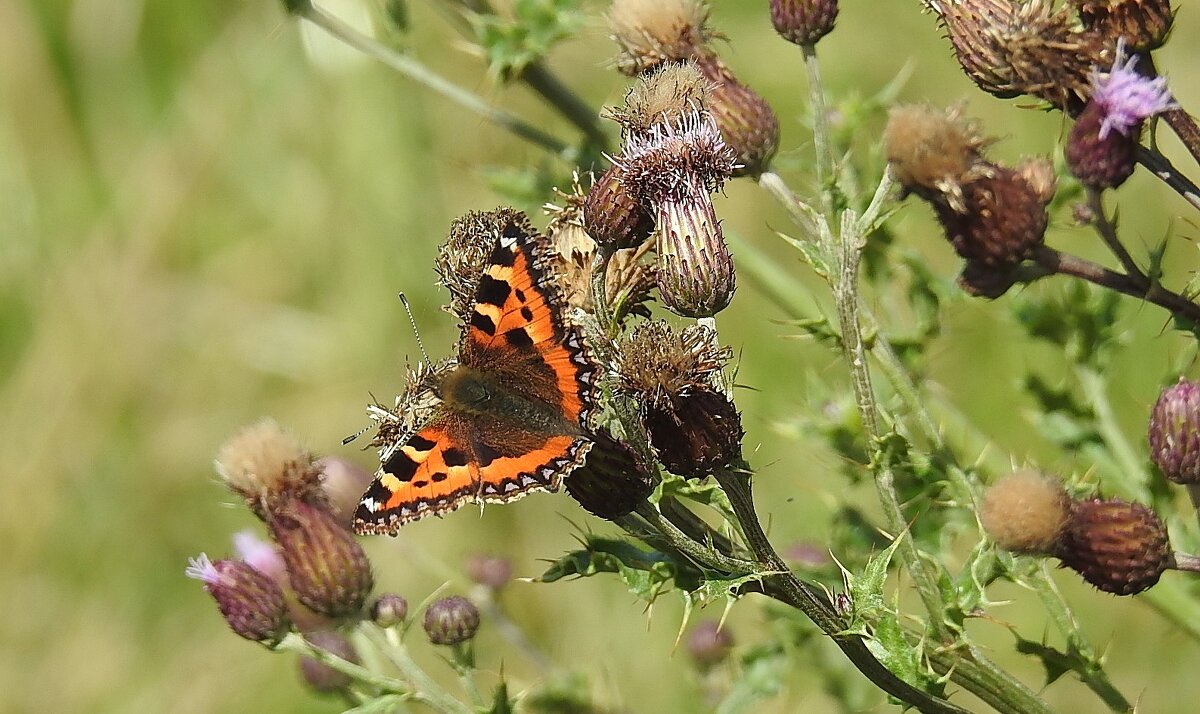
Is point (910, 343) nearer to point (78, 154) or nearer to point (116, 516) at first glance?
point (116, 516)

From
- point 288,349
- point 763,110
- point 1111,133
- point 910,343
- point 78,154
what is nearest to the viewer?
point 1111,133

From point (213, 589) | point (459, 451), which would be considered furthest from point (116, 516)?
point (459, 451)

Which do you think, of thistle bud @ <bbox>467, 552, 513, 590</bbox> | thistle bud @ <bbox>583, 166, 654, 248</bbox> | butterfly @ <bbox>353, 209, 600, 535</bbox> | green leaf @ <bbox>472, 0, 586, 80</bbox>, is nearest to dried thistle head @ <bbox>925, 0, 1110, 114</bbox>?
thistle bud @ <bbox>583, 166, 654, 248</bbox>

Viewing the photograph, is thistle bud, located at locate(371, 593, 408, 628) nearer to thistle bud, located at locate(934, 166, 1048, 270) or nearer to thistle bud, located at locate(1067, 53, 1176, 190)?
thistle bud, located at locate(934, 166, 1048, 270)

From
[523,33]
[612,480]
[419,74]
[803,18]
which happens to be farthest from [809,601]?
[419,74]

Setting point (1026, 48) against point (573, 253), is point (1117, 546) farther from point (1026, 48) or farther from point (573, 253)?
point (573, 253)
